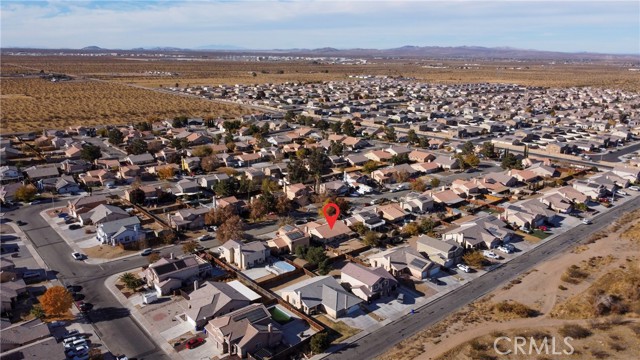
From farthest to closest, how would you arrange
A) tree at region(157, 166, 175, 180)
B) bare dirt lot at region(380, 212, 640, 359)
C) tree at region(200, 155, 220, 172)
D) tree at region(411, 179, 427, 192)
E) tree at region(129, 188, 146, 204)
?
tree at region(200, 155, 220, 172) < tree at region(157, 166, 175, 180) < tree at region(411, 179, 427, 192) < tree at region(129, 188, 146, 204) < bare dirt lot at region(380, 212, 640, 359)

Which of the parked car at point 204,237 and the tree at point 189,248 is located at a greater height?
the tree at point 189,248

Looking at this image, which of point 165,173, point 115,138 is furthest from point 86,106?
point 165,173

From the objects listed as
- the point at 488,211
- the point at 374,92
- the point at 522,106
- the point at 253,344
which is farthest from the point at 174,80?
the point at 253,344

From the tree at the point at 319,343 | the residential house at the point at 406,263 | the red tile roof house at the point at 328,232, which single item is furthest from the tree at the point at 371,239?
the tree at the point at 319,343

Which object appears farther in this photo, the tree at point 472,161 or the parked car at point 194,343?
the tree at point 472,161

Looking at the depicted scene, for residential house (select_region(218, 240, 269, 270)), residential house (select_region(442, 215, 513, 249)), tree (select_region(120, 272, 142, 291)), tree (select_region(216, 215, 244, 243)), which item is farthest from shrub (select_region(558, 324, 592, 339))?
tree (select_region(120, 272, 142, 291))

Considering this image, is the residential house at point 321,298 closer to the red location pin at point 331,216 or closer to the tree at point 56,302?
the red location pin at point 331,216

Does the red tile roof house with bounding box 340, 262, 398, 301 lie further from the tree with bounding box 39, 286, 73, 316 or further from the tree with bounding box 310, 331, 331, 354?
the tree with bounding box 39, 286, 73, 316
